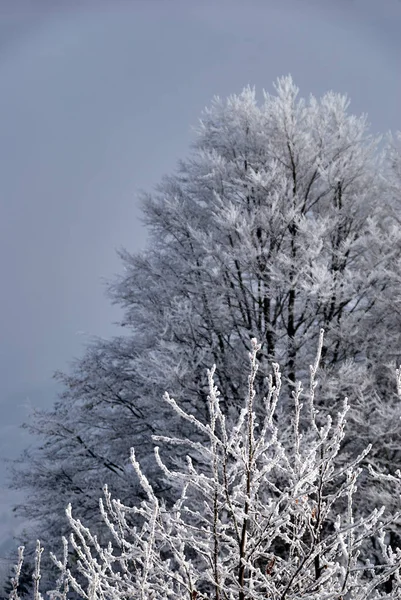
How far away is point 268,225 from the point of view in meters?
7.00

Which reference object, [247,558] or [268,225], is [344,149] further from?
[247,558]

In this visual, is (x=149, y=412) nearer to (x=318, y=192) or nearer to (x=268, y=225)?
(x=268, y=225)

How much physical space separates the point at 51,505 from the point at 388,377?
5.32m

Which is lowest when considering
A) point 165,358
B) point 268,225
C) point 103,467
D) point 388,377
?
point 103,467

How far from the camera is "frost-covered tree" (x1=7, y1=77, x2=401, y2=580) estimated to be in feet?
21.7

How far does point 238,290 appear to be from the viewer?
7.49 metres

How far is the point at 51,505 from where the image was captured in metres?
7.62

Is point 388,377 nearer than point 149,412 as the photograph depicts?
Yes

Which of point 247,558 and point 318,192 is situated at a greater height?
point 318,192

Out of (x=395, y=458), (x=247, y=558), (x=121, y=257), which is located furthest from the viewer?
(x=121, y=257)

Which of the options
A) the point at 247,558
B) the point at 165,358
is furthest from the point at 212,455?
the point at 165,358

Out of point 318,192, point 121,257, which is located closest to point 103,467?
point 121,257

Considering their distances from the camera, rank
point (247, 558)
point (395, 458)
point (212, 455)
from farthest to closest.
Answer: point (395, 458) < point (247, 558) < point (212, 455)

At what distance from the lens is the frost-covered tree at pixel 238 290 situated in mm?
6607
